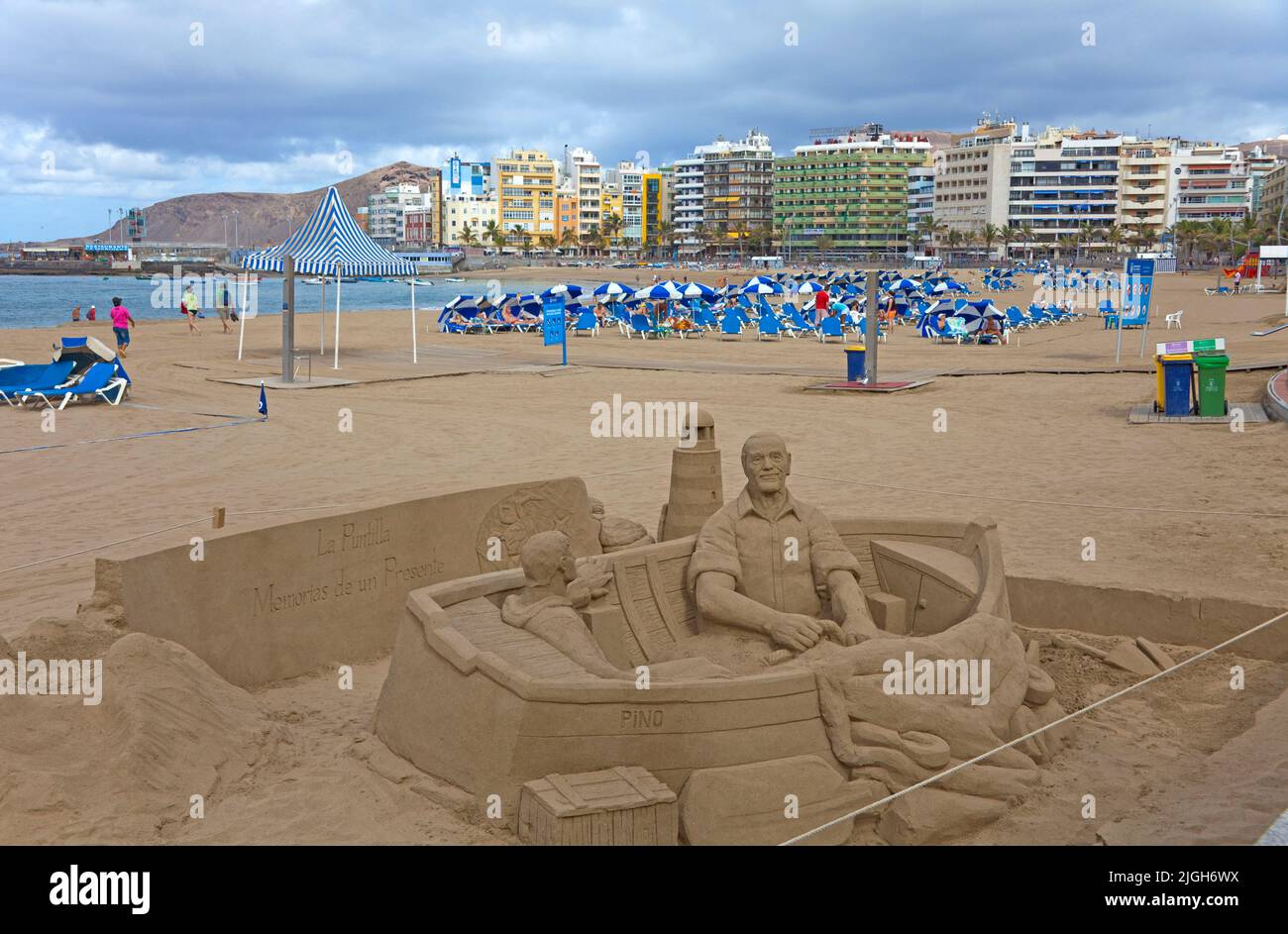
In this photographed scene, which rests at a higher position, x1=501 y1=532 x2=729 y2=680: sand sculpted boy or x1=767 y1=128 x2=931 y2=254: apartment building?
x1=767 y1=128 x2=931 y2=254: apartment building

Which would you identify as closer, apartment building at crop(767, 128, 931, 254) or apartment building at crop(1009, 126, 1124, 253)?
apartment building at crop(1009, 126, 1124, 253)

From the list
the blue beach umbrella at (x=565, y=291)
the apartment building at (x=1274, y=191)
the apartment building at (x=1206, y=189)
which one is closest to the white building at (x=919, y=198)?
the apartment building at (x=1206, y=189)

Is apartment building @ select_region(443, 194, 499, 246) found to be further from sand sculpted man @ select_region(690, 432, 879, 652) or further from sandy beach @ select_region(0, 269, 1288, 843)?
→ sand sculpted man @ select_region(690, 432, 879, 652)

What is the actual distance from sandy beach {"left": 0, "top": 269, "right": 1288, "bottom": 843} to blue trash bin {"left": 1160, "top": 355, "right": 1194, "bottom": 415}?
847mm

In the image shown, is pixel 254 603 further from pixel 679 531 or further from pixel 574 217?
pixel 574 217

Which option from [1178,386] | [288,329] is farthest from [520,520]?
[288,329]

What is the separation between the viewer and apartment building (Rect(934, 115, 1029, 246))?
4592 inches

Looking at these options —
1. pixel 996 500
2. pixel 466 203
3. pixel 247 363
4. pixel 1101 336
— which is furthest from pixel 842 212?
pixel 996 500

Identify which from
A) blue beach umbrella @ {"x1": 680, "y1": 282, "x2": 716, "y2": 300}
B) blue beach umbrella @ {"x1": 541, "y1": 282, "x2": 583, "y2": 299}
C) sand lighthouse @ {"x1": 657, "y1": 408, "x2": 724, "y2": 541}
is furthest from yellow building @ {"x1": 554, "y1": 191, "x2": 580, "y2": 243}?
sand lighthouse @ {"x1": 657, "y1": 408, "x2": 724, "y2": 541}

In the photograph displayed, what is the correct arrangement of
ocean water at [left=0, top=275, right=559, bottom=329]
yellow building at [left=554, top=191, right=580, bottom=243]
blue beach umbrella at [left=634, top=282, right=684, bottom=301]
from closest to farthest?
blue beach umbrella at [left=634, top=282, right=684, bottom=301] < ocean water at [left=0, top=275, right=559, bottom=329] < yellow building at [left=554, top=191, right=580, bottom=243]

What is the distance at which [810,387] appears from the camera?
21.4 metres

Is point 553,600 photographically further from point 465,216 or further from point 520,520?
point 465,216

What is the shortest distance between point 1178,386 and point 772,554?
1260cm

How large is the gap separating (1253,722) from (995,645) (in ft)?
5.71
